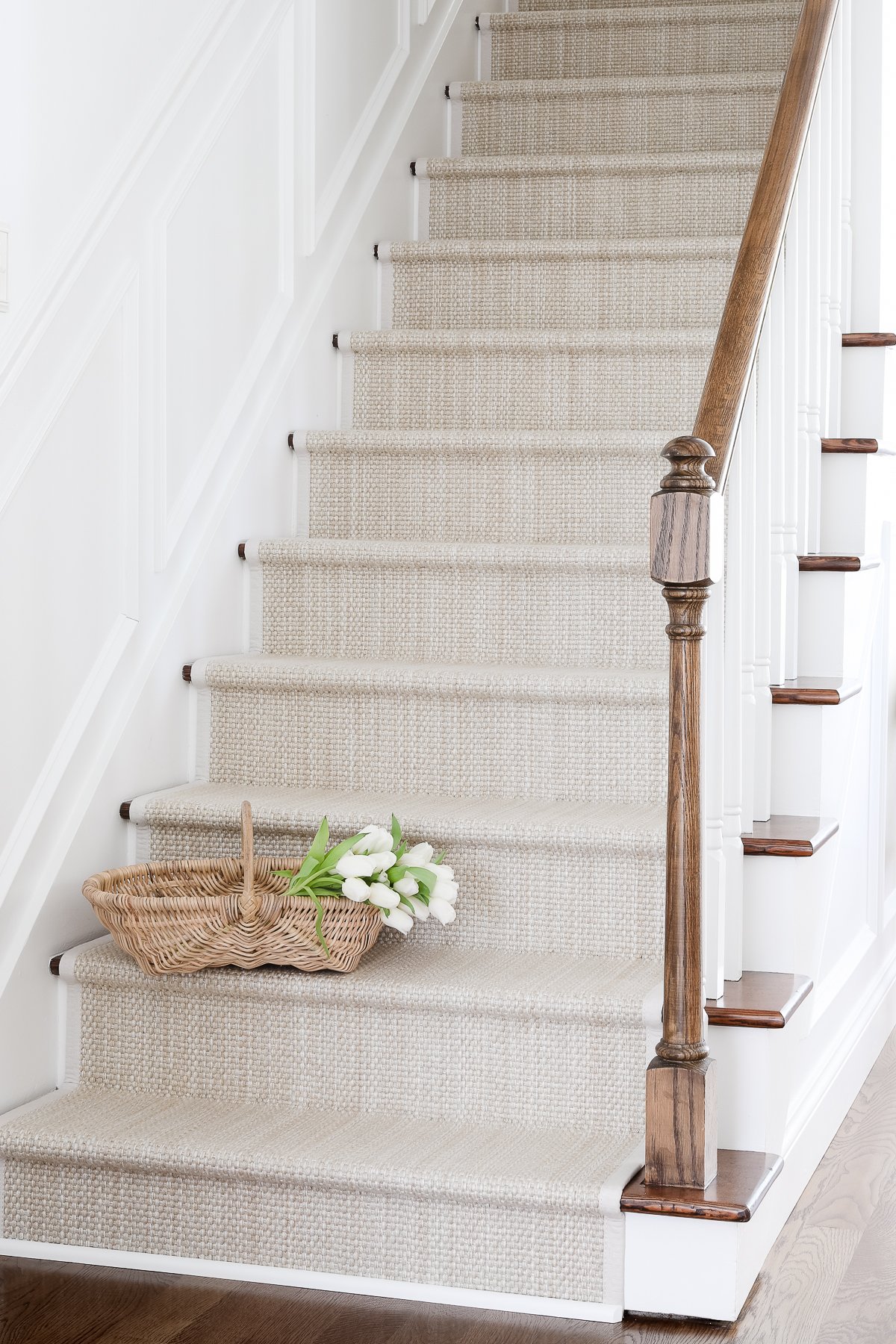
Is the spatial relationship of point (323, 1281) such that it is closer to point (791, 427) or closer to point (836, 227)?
point (791, 427)

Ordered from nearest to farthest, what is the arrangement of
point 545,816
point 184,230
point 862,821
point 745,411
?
1. point 745,411
2. point 545,816
3. point 184,230
4. point 862,821

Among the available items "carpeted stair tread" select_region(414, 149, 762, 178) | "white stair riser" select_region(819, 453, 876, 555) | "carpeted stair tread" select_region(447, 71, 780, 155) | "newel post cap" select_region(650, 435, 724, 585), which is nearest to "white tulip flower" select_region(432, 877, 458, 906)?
"newel post cap" select_region(650, 435, 724, 585)

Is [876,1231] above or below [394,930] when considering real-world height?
below

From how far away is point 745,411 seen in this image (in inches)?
82.4

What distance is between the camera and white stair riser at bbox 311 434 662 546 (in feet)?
9.39

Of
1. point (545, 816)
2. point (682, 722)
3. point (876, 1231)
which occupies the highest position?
point (682, 722)

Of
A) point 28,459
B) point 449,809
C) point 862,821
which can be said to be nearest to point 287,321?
point 28,459

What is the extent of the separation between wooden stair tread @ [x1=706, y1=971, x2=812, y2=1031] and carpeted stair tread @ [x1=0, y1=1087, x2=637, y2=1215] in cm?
21

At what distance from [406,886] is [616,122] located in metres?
2.31

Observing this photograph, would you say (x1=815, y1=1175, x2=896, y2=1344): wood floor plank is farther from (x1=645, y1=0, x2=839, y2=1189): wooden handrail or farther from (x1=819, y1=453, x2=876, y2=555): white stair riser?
(x1=819, y1=453, x2=876, y2=555): white stair riser

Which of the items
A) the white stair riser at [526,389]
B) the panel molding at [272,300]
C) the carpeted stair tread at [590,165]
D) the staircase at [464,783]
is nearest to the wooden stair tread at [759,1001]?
the staircase at [464,783]

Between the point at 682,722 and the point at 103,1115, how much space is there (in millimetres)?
945

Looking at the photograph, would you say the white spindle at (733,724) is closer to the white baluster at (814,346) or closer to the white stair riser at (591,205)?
the white baluster at (814,346)

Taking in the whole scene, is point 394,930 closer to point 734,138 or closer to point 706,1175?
point 706,1175
